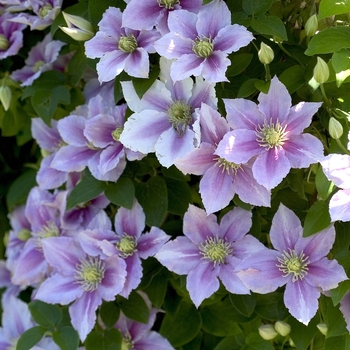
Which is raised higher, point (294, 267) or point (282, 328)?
point (294, 267)

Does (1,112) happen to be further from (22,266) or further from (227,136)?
(227,136)

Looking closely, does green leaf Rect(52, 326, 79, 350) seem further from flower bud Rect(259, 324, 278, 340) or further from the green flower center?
the green flower center

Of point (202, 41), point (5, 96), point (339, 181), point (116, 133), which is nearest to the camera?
point (339, 181)

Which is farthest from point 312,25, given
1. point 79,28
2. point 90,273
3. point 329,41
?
point 90,273

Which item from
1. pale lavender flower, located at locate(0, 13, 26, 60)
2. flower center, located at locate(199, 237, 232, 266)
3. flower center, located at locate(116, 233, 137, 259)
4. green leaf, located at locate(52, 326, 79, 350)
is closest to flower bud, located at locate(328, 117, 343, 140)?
flower center, located at locate(199, 237, 232, 266)

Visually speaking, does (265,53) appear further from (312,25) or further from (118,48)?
(118,48)

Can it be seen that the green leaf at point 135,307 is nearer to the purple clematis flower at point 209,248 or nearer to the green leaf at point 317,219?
the purple clematis flower at point 209,248
